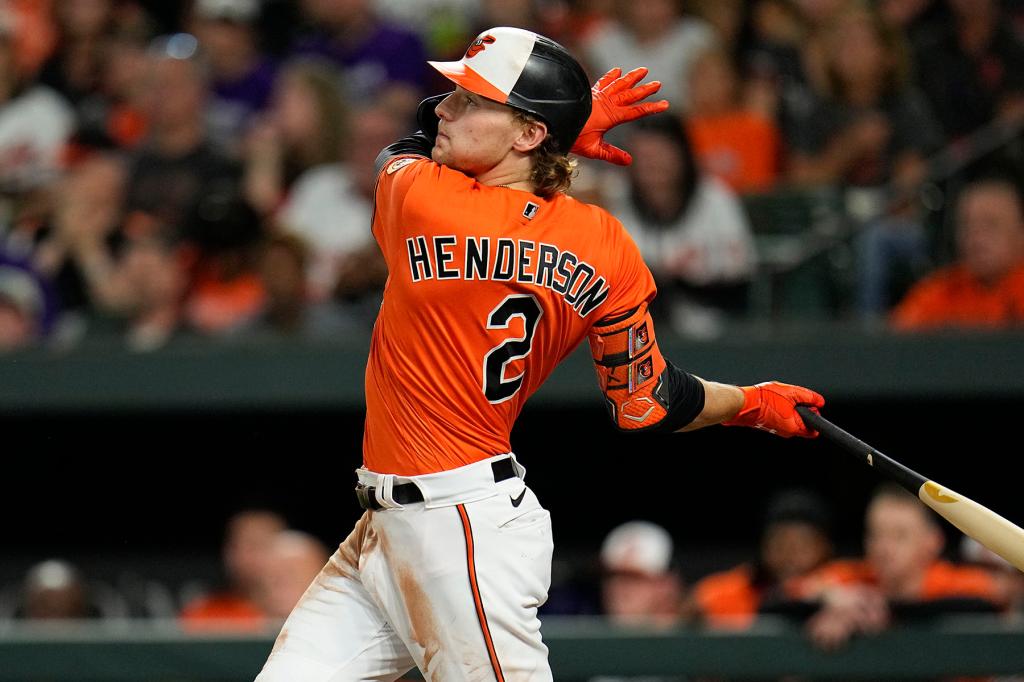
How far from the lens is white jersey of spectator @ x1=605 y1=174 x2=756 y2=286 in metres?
6.57

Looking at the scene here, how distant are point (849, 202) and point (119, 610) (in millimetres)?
3914

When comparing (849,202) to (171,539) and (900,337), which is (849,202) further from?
(171,539)

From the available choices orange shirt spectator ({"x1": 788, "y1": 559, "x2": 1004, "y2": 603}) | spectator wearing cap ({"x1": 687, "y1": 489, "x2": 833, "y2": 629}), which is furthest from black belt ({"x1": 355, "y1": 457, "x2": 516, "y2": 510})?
spectator wearing cap ({"x1": 687, "y1": 489, "x2": 833, "y2": 629})

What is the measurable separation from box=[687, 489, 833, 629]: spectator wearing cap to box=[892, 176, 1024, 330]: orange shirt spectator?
101 centimetres

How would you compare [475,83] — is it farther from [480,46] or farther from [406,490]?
[406,490]

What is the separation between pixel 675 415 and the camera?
134 inches

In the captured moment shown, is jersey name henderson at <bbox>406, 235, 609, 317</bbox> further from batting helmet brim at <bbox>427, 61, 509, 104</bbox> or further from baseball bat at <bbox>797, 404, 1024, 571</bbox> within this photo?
baseball bat at <bbox>797, 404, 1024, 571</bbox>

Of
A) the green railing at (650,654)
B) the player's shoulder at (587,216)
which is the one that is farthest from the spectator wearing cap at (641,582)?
the player's shoulder at (587,216)

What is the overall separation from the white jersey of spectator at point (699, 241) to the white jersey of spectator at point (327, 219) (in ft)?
3.92

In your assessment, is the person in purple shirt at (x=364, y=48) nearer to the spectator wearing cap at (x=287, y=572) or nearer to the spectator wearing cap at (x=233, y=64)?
the spectator wearing cap at (x=233, y=64)

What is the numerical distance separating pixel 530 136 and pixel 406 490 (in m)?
0.81

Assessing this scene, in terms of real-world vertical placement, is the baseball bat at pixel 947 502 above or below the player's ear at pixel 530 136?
below

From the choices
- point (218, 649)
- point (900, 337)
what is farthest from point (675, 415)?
point (900, 337)

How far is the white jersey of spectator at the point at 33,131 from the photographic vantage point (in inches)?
314
